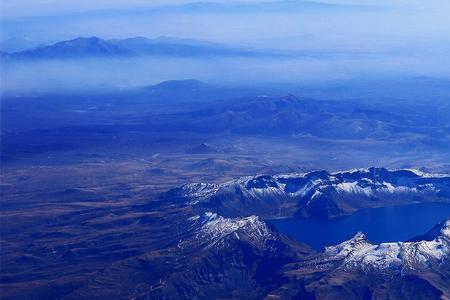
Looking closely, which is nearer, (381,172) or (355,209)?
(355,209)

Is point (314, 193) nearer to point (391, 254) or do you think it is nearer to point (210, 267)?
point (391, 254)

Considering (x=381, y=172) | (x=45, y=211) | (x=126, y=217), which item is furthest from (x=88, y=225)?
(x=381, y=172)

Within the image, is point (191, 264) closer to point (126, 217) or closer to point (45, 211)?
point (126, 217)

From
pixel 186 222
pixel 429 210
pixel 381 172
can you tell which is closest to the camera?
pixel 186 222

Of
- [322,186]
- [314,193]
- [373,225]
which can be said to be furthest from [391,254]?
[322,186]

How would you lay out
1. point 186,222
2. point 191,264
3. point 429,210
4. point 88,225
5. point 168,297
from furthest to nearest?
1. point 429,210
2. point 88,225
3. point 186,222
4. point 191,264
5. point 168,297

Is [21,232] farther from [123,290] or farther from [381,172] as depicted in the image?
[381,172]

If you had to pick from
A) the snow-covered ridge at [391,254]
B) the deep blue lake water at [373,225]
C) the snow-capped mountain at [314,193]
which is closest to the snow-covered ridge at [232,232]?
the snow-covered ridge at [391,254]
